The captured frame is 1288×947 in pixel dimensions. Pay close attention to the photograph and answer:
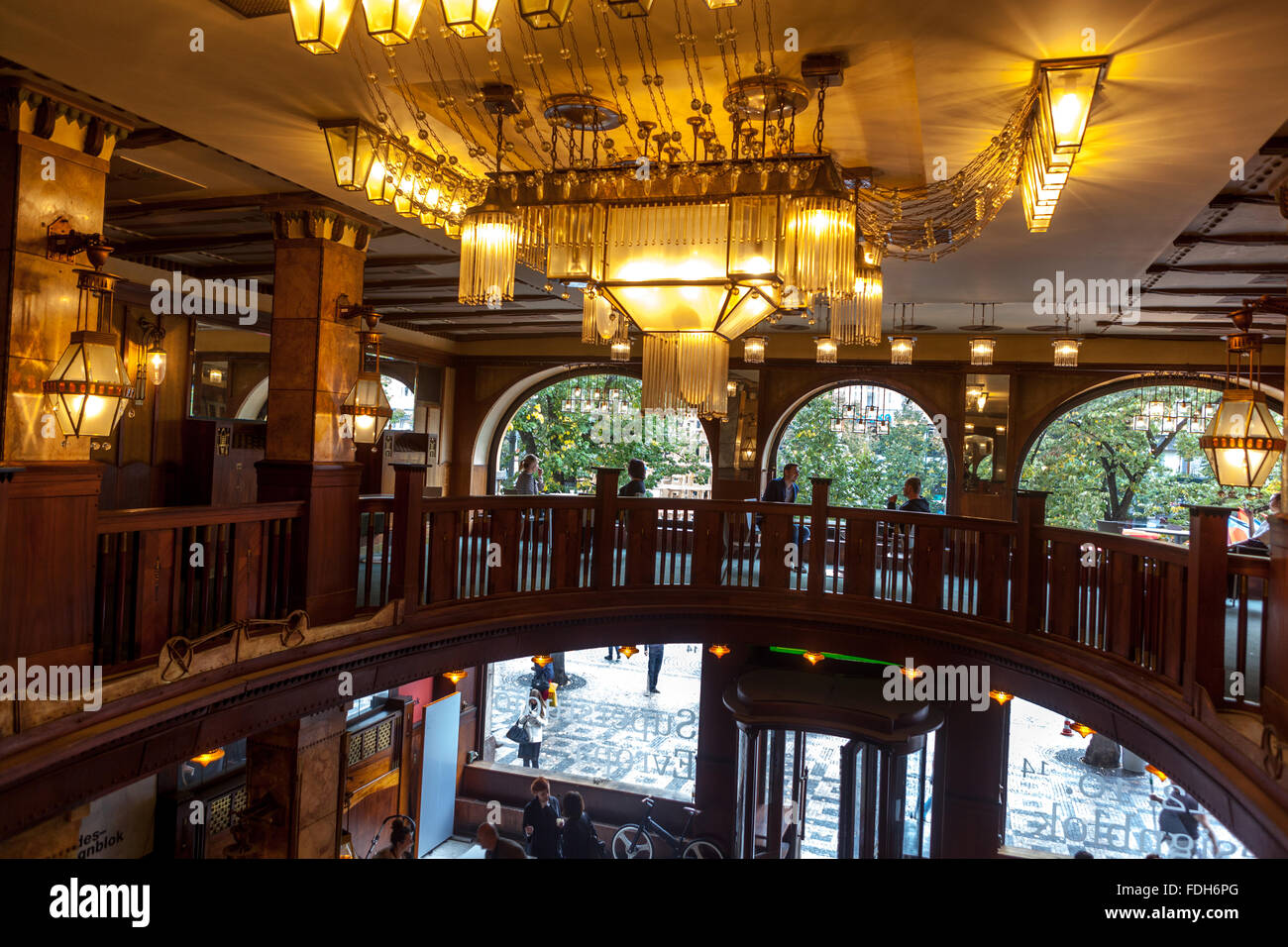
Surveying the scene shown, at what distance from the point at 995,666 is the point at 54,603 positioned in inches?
218

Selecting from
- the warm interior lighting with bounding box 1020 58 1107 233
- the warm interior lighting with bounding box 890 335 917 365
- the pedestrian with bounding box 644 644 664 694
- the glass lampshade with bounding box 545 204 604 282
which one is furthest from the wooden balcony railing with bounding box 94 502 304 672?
Result: the pedestrian with bounding box 644 644 664 694

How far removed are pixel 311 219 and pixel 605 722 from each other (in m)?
9.90

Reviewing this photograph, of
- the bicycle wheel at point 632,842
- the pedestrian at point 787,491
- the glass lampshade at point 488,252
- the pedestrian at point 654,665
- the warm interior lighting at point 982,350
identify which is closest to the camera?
the glass lampshade at point 488,252

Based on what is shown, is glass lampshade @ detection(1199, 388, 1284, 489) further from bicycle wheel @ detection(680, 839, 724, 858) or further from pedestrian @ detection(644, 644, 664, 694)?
Result: pedestrian @ detection(644, 644, 664, 694)

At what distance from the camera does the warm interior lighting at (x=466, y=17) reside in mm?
1788

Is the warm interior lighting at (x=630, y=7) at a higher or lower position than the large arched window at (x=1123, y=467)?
higher

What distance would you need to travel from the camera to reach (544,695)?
13.2 m

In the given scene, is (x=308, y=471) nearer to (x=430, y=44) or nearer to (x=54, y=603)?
(x=54, y=603)

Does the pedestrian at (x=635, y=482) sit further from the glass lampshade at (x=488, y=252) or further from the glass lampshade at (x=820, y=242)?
the glass lampshade at (x=820, y=242)

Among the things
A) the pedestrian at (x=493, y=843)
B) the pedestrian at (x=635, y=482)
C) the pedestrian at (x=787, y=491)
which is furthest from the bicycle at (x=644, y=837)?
the pedestrian at (x=635, y=482)

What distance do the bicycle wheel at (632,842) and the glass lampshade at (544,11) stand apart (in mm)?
9523

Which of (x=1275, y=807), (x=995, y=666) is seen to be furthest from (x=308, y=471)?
(x=1275, y=807)

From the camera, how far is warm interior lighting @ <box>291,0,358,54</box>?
1.96 metres

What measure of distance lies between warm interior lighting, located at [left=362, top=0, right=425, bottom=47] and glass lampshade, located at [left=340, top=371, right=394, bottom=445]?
414 centimetres
